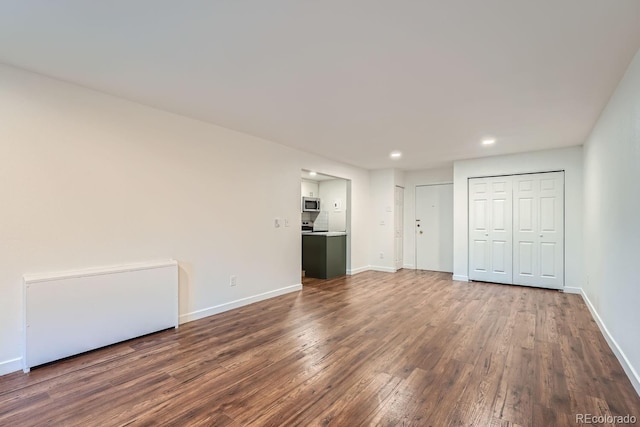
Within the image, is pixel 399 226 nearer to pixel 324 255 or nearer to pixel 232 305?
pixel 324 255

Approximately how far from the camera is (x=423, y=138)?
4398mm

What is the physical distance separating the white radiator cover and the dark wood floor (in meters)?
0.14

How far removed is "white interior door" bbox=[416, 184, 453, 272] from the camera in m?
6.85

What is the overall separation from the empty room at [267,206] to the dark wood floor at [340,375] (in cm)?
2

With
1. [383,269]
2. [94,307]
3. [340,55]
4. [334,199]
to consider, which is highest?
[340,55]

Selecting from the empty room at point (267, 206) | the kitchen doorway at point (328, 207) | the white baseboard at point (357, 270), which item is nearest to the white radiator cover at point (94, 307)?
the empty room at point (267, 206)

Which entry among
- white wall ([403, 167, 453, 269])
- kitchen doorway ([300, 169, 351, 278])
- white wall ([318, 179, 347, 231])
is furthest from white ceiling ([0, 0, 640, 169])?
white wall ([318, 179, 347, 231])

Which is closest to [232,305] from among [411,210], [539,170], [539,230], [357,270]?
[357,270]

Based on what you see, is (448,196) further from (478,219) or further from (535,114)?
(535,114)

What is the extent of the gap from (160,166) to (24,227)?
1236 millimetres

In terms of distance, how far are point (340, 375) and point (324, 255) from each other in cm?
372

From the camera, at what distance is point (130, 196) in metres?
Answer: 3.10

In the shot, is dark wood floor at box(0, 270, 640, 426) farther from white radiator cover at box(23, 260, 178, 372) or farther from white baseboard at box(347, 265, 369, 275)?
white baseboard at box(347, 265, 369, 275)

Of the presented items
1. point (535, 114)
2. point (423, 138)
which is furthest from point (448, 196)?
point (535, 114)
